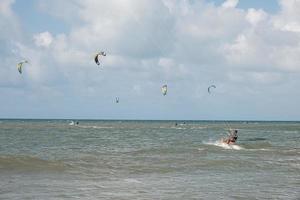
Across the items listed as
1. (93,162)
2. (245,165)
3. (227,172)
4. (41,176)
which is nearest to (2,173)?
(41,176)

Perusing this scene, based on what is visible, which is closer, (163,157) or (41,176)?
(41,176)

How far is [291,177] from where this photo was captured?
19.2 m

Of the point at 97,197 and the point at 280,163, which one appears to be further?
the point at 280,163

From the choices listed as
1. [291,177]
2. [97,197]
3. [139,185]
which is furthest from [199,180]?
[97,197]

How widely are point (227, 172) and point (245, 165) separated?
10.2 feet

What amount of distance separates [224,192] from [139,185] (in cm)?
295

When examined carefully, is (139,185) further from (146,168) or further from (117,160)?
(117,160)

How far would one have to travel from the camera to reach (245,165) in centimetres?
2375

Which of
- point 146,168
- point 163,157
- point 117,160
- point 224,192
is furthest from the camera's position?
point 163,157

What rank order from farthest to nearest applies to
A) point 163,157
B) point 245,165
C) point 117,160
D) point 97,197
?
point 163,157
point 117,160
point 245,165
point 97,197

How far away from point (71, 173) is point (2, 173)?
2700mm

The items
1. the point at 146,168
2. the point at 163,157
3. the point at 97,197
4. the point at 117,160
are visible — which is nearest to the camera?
the point at 97,197

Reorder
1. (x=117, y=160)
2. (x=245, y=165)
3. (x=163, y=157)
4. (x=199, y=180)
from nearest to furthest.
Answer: (x=199, y=180) < (x=245, y=165) < (x=117, y=160) < (x=163, y=157)

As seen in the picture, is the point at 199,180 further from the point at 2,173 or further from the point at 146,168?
the point at 2,173
